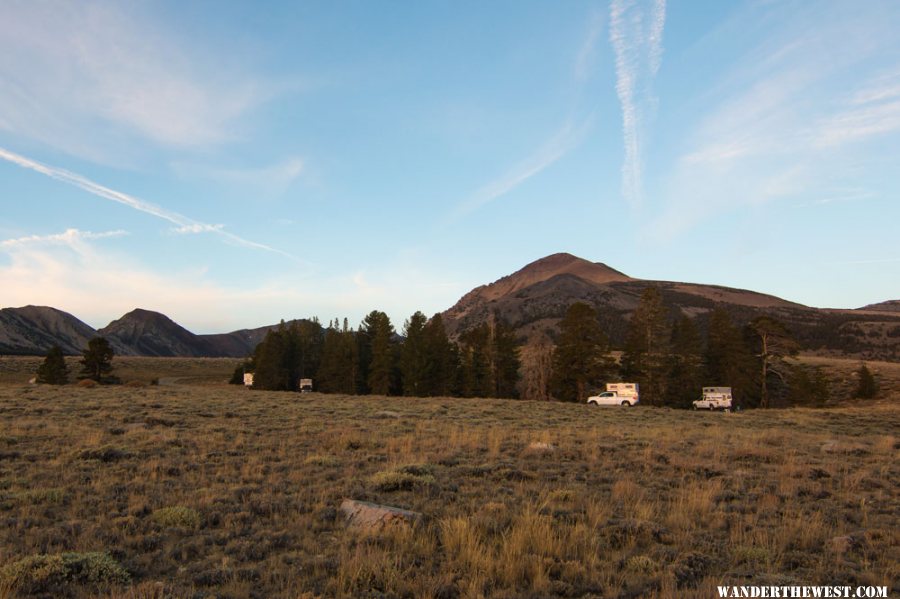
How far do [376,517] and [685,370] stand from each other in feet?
180

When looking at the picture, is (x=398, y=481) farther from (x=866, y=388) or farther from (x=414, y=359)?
(x=866, y=388)

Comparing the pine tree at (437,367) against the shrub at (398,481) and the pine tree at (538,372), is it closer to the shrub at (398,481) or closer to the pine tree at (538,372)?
the pine tree at (538,372)

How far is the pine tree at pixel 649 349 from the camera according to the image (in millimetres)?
53250

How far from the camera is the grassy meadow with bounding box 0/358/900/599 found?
5863mm

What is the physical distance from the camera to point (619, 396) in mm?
48125

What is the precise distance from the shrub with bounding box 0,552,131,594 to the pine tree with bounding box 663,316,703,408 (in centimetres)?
5520

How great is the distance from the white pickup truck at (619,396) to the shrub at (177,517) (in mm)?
43175

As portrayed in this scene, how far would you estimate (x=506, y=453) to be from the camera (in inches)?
606

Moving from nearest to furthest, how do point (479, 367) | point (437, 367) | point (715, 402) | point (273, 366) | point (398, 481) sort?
point (398, 481) → point (715, 402) → point (479, 367) → point (437, 367) → point (273, 366)

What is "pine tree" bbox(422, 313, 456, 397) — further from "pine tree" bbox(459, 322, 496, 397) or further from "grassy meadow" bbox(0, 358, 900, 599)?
"grassy meadow" bbox(0, 358, 900, 599)

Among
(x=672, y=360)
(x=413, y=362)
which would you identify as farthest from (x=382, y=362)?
(x=672, y=360)

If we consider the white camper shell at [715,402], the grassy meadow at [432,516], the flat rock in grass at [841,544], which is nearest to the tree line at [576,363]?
the white camper shell at [715,402]

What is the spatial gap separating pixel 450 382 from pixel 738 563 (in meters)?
54.3

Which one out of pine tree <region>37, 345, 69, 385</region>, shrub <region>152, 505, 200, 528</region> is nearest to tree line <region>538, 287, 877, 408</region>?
shrub <region>152, 505, 200, 528</region>
